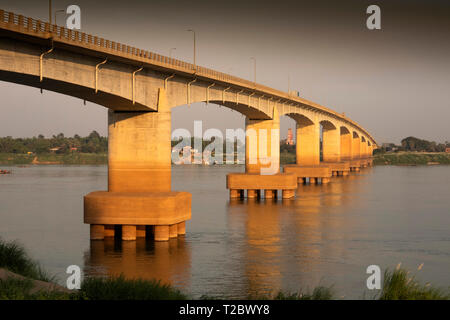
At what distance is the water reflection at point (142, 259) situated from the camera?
2928 centimetres

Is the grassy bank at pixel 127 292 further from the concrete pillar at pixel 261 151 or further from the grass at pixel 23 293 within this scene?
the concrete pillar at pixel 261 151

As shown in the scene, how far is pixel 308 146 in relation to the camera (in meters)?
91.2

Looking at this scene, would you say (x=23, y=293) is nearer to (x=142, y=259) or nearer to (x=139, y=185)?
(x=142, y=259)

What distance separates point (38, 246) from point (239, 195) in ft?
107

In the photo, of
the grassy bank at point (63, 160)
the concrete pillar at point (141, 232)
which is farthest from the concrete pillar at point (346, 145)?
the concrete pillar at point (141, 232)

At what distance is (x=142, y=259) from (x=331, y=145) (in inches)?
3458

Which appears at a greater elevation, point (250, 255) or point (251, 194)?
point (251, 194)

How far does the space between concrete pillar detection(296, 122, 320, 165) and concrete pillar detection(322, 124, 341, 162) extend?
22925mm

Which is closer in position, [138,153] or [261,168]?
[138,153]

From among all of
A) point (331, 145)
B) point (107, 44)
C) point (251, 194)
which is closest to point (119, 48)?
point (107, 44)

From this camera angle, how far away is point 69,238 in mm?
40406

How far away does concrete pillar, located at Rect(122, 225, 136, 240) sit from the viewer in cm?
3616

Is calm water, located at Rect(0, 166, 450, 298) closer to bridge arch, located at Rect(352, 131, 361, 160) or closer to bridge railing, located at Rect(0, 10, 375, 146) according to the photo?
bridge railing, located at Rect(0, 10, 375, 146)
